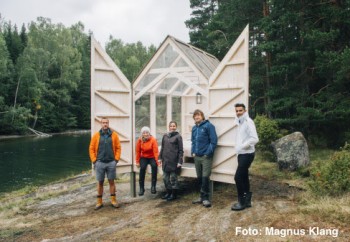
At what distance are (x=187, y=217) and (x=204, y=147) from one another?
1.47 meters

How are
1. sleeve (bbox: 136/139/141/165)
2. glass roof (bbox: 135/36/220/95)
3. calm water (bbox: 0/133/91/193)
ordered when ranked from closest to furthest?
glass roof (bbox: 135/36/220/95) → sleeve (bbox: 136/139/141/165) → calm water (bbox: 0/133/91/193)

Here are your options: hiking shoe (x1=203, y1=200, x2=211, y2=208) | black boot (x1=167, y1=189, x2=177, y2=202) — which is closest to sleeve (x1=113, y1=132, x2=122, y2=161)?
black boot (x1=167, y1=189, x2=177, y2=202)

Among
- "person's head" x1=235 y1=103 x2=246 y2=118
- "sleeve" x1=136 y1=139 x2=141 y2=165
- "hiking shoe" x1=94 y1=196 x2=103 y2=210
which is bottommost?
"hiking shoe" x1=94 y1=196 x2=103 y2=210

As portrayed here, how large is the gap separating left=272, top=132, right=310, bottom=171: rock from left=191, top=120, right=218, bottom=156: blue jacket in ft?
13.3

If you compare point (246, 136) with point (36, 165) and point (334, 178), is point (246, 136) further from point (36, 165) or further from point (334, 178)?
point (36, 165)

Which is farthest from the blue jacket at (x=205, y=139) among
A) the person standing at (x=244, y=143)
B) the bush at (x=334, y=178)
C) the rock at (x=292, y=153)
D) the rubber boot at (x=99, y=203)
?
the rock at (x=292, y=153)

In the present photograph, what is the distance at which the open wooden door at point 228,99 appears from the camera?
22.4 feet

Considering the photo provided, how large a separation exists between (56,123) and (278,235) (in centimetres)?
4247

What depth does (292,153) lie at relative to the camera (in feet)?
32.4

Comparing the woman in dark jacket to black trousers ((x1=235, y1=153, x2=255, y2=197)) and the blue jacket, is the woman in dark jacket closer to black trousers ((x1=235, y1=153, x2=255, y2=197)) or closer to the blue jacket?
the blue jacket

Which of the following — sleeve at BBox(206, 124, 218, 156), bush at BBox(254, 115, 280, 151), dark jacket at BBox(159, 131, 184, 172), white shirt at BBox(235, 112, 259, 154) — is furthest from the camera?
bush at BBox(254, 115, 280, 151)

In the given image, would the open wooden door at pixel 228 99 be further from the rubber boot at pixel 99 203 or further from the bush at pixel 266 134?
A: the bush at pixel 266 134

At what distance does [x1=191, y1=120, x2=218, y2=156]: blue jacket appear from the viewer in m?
6.77

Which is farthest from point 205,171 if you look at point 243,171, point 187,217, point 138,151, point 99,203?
point 99,203
